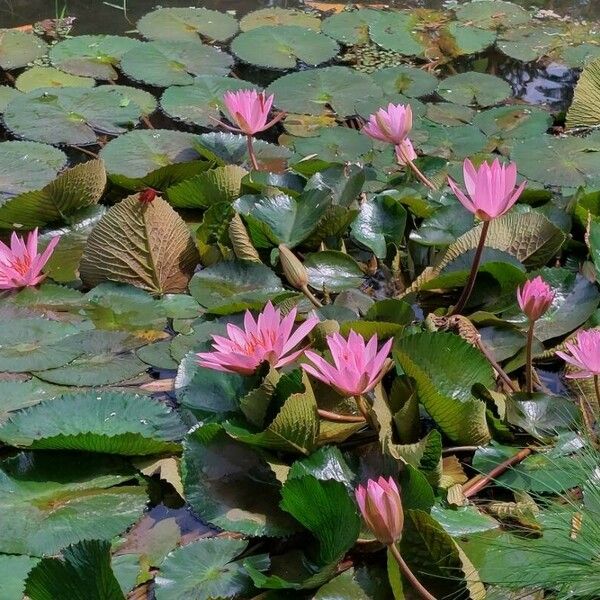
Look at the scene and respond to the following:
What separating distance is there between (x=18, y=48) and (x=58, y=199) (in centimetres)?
151

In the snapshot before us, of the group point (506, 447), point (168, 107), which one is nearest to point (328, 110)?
point (168, 107)

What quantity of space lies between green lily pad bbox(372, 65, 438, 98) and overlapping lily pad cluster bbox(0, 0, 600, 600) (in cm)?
15

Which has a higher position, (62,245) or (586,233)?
(586,233)

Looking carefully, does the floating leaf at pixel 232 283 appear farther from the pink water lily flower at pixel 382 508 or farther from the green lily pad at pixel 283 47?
the green lily pad at pixel 283 47

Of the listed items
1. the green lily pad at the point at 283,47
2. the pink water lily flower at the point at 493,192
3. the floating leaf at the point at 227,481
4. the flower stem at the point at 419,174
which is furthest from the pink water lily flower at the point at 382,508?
the green lily pad at the point at 283,47

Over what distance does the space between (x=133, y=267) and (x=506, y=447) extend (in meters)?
1.06

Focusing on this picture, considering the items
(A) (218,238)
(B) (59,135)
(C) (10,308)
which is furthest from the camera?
(B) (59,135)

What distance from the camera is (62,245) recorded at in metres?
2.40

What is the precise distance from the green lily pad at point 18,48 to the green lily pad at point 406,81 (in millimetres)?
1378

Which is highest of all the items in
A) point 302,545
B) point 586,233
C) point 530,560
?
point 586,233

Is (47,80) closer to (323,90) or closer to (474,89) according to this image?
(323,90)

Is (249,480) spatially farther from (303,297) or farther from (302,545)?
(303,297)

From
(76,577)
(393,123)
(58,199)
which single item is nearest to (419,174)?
(393,123)

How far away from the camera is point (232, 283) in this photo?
2.24m
